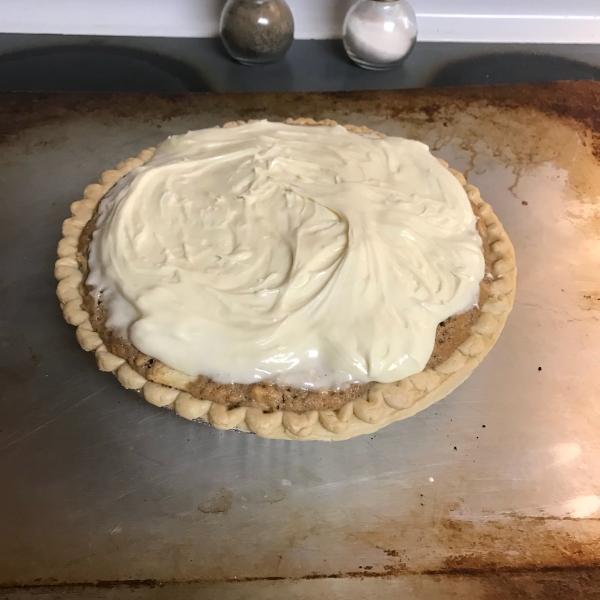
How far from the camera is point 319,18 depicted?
11.2 ft

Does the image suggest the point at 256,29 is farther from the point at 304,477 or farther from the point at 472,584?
the point at 472,584

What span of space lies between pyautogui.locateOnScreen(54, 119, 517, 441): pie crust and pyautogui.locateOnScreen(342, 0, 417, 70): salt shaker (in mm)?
1711

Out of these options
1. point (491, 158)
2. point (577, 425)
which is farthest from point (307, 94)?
point (577, 425)

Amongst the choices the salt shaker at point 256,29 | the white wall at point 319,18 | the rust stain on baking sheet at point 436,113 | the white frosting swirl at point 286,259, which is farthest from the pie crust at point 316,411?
the white wall at point 319,18

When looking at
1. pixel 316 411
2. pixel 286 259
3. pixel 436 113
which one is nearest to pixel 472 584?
pixel 316 411

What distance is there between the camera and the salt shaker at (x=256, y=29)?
120 inches

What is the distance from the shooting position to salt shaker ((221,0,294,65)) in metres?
3.04

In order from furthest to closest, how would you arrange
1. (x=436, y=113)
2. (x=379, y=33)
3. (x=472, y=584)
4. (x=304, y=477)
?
(x=379, y=33)
(x=436, y=113)
(x=304, y=477)
(x=472, y=584)

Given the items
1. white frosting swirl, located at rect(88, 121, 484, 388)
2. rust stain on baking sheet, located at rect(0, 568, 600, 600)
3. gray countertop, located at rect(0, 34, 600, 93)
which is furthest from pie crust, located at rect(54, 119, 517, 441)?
gray countertop, located at rect(0, 34, 600, 93)

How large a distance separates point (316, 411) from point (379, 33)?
2.41 meters

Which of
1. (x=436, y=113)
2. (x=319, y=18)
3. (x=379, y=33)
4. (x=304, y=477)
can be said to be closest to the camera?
(x=304, y=477)

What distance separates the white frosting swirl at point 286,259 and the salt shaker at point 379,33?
1357 mm

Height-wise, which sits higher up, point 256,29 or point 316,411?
point 256,29

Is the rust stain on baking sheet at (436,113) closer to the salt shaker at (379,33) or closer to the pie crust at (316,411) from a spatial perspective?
the salt shaker at (379,33)
